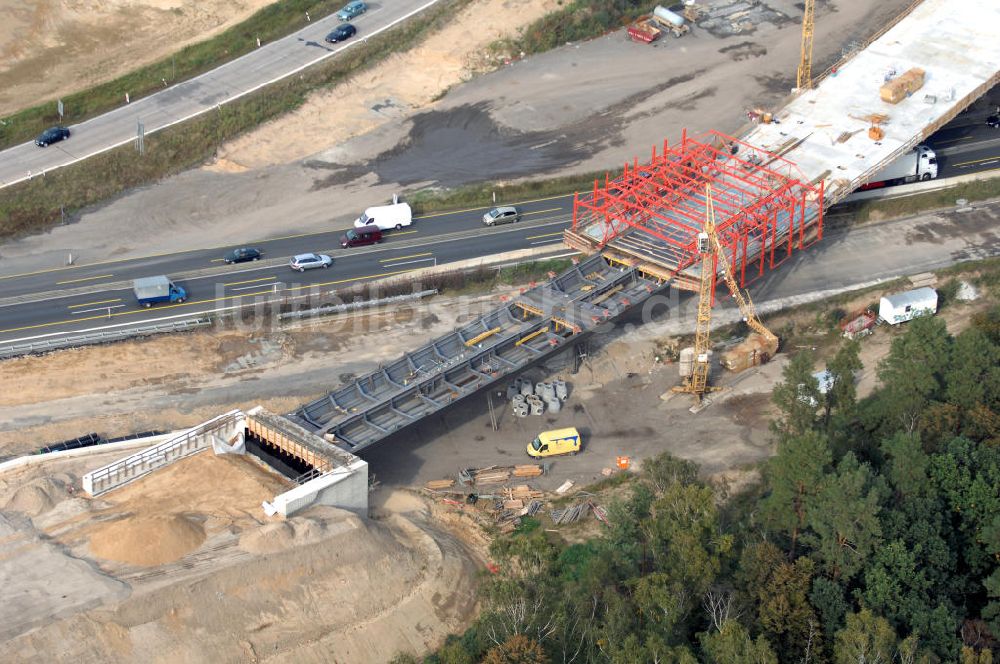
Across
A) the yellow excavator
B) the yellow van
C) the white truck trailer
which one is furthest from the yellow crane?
the yellow van

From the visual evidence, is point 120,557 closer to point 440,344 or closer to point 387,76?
point 440,344

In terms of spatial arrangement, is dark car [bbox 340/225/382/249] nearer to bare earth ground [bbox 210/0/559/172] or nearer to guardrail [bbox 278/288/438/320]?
guardrail [bbox 278/288/438/320]

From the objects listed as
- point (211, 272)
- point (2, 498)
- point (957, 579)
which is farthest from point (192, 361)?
point (957, 579)

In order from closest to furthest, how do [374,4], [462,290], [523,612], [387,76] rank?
[523,612]
[462,290]
[387,76]
[374,4]

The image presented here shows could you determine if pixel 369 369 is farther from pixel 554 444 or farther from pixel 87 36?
pixel 87 36

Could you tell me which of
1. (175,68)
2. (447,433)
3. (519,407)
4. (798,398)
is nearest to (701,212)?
(798,398)
